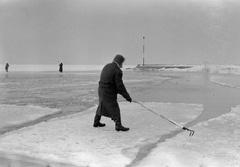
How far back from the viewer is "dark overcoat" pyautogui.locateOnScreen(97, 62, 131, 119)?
606cm

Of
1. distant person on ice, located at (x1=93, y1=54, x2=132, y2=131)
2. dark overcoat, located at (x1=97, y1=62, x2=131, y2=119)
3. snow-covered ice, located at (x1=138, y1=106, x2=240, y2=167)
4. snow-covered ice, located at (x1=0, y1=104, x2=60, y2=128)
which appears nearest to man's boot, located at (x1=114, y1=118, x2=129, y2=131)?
distant person on ice, located at (x1=93, y1=54, x2=132, y2=131)

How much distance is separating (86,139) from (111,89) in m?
1.16

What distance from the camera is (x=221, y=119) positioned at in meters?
7.83

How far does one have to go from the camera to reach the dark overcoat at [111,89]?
6062mm

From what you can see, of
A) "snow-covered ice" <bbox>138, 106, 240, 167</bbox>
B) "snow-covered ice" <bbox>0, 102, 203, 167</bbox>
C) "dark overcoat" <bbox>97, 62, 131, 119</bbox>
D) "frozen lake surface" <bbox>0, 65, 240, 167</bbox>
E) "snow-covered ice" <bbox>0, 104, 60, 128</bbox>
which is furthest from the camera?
"snow-covered ice" <bbox>0, 104, 60, 128</bbox>

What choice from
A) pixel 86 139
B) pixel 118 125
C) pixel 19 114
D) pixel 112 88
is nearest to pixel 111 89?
pixel 112 88

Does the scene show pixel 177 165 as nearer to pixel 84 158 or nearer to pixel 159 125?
pixel 84 158

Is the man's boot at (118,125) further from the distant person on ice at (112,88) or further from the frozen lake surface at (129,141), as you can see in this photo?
the frozen lake surface at (129,141)

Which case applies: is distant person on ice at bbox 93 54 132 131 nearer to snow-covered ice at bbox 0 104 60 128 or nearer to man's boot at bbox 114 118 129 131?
man's boot at bbox 114 118 129 131

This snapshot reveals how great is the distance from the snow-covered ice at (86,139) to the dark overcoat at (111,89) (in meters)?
0.48

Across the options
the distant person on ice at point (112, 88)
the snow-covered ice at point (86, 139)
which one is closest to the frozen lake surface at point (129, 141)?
the snow-covered ice at point (86, 139)

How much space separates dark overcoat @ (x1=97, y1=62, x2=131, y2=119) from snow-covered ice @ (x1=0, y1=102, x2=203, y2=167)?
1.58 feet

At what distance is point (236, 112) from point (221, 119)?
4.69 feet

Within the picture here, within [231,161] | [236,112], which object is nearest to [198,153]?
[231,161]
